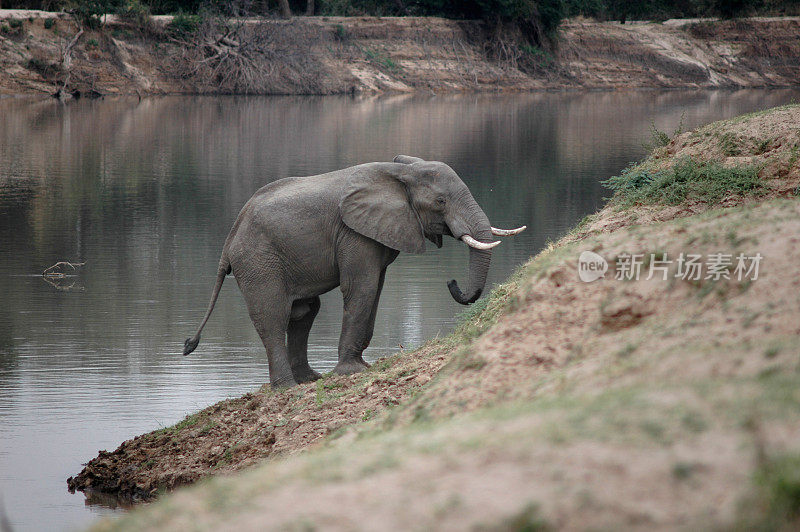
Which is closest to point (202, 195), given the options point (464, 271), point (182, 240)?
point (182, 240)

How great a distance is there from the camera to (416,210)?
1038cm

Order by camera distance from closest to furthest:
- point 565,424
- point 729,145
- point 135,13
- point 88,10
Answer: point 565,424 < point 729,145 < point 88,10 < point 135,13

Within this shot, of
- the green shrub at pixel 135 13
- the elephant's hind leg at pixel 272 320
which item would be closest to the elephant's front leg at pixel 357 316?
the elephant's hind leg at pixel 272 320

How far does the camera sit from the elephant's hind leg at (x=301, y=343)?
10.9 meters

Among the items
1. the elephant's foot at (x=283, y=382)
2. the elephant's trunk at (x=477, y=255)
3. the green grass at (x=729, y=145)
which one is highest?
the green grass at (x=729, y=145)

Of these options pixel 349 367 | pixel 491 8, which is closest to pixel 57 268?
pixel 349 367

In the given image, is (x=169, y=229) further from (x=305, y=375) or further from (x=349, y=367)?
(x=349, y=367)

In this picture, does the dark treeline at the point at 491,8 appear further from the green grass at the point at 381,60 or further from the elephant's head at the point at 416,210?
the elephant's head at the point at 416,210

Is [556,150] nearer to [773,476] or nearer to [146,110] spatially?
[146,110]

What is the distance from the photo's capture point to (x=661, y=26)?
7062cm

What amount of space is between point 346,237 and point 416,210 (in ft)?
2.33

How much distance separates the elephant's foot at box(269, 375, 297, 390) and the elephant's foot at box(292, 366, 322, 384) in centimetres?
49

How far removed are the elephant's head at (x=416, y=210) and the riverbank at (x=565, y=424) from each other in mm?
869

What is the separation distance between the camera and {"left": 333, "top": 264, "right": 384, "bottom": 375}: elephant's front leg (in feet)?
33.8
